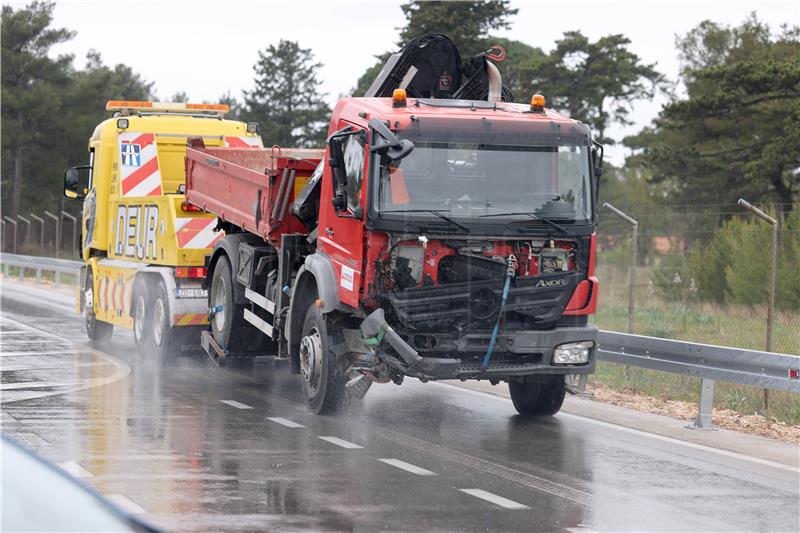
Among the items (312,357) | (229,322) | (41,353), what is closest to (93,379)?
(229,322)

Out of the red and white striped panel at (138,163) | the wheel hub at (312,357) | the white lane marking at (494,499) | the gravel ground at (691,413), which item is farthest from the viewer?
the red and white striped panel at (138,163)

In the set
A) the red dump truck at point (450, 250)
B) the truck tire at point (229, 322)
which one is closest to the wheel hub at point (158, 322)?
the truck tire at point (229, 322)

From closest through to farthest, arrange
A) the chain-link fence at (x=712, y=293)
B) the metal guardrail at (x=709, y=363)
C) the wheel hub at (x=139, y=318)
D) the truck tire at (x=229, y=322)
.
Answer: the metal guardrail at (x=709, y=363) → the truck tire at (x=229, y=322) → the chain-link fence at (x=712, y=293) → the wheel hub at (x=139, y=318)

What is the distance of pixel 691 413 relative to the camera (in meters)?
12.9

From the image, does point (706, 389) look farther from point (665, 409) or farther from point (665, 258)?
point (665, 258)

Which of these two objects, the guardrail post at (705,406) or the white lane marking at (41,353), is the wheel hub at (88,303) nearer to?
the white lane marking at (41,353)

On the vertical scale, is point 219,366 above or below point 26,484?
below

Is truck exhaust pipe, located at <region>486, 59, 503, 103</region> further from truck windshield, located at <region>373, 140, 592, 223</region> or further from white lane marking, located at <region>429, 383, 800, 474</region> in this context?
white lane marking, located at <region>429, 383, 800, 474</region>

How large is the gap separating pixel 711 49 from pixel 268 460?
210ft

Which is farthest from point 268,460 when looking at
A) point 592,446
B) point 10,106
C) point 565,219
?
point 10,106

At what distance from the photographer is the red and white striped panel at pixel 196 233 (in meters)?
16.2

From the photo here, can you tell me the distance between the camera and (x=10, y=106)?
66562mm

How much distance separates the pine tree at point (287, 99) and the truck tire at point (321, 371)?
63201 mm

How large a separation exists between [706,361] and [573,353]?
4.55ft
